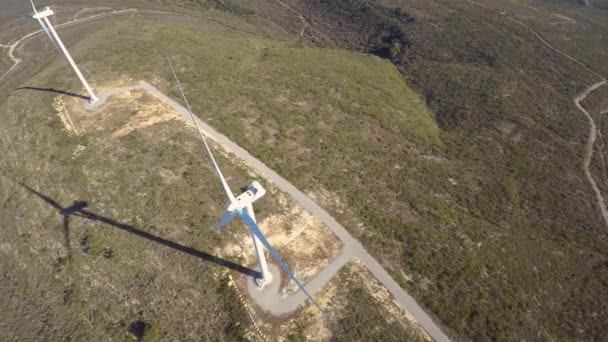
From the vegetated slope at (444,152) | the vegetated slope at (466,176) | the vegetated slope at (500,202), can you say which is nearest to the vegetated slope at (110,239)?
the vegetated slope at (444,152)

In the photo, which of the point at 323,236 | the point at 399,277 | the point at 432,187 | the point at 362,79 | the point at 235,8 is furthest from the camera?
the point at 235,8

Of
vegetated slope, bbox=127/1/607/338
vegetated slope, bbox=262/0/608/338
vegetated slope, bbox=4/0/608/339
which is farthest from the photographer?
vegetated slope, bbox=4/0/608/339

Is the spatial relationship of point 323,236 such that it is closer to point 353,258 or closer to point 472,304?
point 353,258

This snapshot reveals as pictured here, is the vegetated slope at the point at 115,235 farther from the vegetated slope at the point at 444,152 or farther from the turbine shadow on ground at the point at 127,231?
the vegetated slope at the point at 444,152

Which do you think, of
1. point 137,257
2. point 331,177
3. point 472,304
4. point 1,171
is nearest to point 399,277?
point 472,304

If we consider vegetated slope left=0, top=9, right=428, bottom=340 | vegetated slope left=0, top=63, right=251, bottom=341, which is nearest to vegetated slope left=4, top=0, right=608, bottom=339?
vegetated slope left=0, top=9, right=428, bottom=340

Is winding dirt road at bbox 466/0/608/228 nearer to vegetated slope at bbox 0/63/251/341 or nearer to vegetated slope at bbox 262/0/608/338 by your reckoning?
vegetated slope at bbox 262/0/608/338
